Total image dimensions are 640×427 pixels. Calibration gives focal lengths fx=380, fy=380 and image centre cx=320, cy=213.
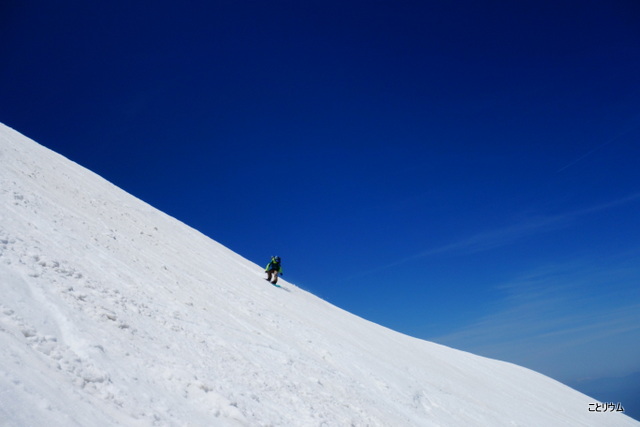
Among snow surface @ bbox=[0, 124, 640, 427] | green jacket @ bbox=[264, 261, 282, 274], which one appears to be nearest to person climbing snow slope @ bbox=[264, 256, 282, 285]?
green jacket @ bbox=[264, 261, 282, 274]

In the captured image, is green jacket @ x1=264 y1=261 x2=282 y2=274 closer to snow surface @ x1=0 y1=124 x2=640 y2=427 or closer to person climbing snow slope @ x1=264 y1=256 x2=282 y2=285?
person climbing snow slope @ x1=264 y1=256 x2=282 y2=285

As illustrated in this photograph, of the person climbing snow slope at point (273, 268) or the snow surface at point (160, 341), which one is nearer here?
the snow surface at point (160, 341)

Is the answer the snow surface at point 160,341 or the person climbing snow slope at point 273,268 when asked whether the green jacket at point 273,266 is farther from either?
the snow surface at point 160,341

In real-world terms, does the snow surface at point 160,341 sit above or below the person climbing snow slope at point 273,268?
below

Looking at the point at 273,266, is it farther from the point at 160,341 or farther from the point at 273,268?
the point at 160,341

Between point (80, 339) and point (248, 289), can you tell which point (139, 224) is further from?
point (80, 339)

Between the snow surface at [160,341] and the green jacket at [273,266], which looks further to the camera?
the green jacket at [273,266]

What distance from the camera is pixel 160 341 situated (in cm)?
743

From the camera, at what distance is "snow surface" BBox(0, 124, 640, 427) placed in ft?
17.1

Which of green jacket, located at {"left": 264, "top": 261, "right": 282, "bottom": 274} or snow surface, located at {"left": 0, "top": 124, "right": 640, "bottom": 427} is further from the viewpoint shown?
green jacket, located at {"left": 264, "top": 261, "right": 282, "bottom": 274}

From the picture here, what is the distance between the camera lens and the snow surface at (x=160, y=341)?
5.20 metres

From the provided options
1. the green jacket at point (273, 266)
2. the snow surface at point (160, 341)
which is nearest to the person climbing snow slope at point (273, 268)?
the green jacket at point (273, 266)

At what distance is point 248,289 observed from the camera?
52.7 feet

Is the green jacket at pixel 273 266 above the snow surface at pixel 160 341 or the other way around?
above
